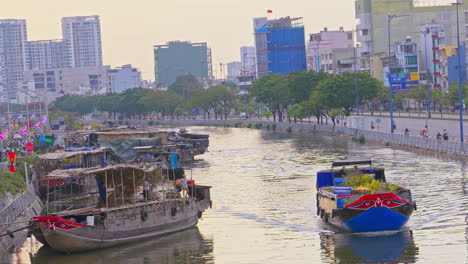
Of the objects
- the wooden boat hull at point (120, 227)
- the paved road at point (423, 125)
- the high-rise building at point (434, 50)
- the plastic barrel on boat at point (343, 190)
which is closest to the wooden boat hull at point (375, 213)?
the plastic barrel on boat at point (343, 190)

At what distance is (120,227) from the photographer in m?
35.6

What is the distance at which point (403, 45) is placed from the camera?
5787 inches

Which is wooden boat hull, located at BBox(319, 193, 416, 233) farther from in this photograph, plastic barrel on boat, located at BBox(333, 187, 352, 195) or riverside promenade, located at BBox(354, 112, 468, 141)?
riverside promenade, located at BBox(354, 112, 468, 141)

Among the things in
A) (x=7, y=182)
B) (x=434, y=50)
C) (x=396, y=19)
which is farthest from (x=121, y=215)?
(x=396, y=19)

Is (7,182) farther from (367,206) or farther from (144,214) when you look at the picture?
(367,206)

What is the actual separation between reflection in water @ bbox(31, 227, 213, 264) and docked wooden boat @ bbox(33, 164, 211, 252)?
305 millimetres

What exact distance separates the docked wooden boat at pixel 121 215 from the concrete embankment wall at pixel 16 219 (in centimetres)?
141

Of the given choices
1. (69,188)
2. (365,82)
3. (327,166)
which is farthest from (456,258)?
(365,82)

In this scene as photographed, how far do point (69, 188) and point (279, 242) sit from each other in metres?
13.7

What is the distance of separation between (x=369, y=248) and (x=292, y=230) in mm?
5752

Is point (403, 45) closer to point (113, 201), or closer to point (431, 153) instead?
point (431, 153)

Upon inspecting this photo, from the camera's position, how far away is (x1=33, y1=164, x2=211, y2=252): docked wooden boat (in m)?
34.2

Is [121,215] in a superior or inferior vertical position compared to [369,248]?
superior

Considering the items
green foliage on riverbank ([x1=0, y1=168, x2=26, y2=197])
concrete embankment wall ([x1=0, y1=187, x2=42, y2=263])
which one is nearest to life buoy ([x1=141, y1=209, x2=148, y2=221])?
concrete embankment wall ([x1=0, y1=187, x2=42, y2=263])
